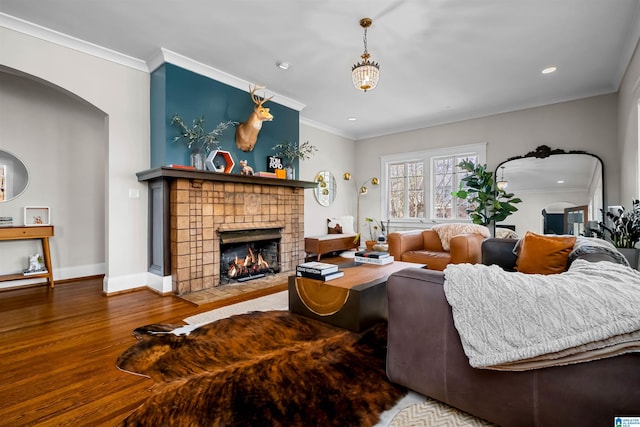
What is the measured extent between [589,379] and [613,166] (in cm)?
498

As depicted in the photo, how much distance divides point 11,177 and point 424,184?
6.63m

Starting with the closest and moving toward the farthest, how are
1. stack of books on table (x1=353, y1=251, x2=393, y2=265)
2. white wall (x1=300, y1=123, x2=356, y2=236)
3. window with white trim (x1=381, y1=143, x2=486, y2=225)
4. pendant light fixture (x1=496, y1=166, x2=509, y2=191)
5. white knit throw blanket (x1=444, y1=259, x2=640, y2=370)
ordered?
white knit throw blanket (x1=444, y1=259, x2=640, y2=370)
stack of books on table (x1=353, y1=251, x2=393, y2=265)
pendant light fixture (x1=496, y1=166, x2=509, y2=191)
window with white trim (x1=381, y1=143, x2=486, y2=225)
white wall (x1=300, y1=123, x2=356, y2=236)

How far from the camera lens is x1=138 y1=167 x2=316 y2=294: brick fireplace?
11.5ft

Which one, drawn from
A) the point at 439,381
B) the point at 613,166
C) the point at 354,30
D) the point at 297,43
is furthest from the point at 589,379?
the point at 613,166

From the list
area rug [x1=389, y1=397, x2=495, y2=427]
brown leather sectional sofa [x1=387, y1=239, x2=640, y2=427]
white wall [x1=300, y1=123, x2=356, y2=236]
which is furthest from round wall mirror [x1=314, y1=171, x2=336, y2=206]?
area rug [x1=389, y1=397, x2=495, y2=427]

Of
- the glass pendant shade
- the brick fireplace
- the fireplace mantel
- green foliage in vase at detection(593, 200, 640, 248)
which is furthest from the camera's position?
the brick fireplace

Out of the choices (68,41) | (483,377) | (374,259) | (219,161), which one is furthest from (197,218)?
(483,377)

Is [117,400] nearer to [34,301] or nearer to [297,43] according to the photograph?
[34,301]

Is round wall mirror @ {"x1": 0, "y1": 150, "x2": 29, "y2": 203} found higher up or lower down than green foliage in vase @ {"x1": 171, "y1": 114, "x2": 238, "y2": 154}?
lower down

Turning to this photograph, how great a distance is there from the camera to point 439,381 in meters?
1.37

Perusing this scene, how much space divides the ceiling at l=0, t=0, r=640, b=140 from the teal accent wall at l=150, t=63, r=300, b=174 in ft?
0.86

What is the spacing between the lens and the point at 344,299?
2320 millimetres

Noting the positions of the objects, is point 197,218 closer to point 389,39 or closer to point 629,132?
point 389,39

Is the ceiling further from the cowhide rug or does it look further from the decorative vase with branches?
the decorative vase with branches
